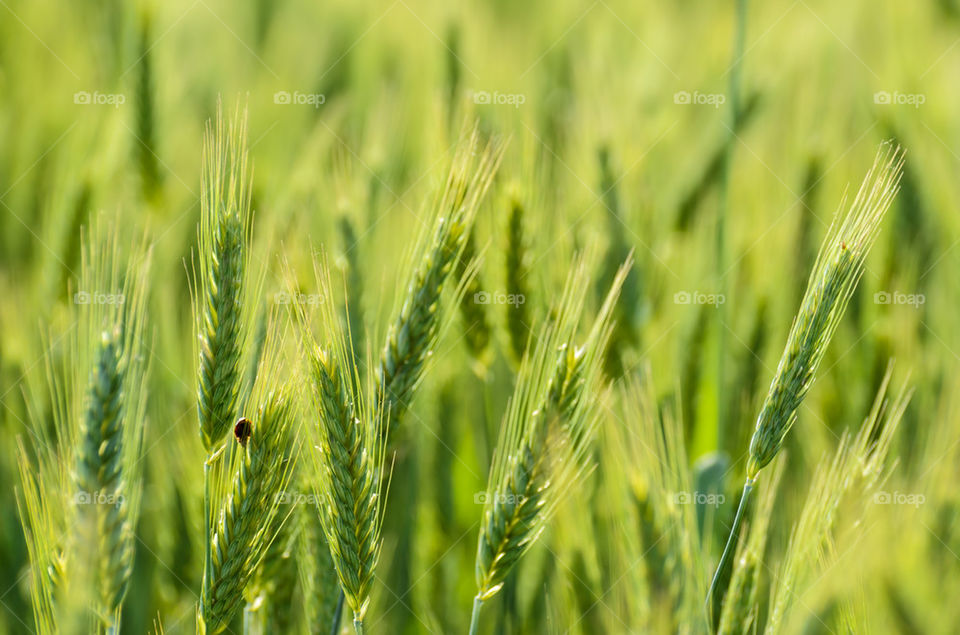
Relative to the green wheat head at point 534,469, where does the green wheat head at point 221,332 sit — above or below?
above

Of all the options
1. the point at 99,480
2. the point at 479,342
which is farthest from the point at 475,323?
the point at 99,480

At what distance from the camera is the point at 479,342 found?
133 centimetres

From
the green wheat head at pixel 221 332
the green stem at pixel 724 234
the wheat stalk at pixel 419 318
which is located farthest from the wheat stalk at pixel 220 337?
the green stem at pixel 724 234

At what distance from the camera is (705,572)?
1001 millimetres

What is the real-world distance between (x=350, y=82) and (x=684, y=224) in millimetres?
1459

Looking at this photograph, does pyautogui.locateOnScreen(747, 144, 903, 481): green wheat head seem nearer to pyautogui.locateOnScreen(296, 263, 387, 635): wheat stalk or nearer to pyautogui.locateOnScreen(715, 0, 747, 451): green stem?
pyautogui.locateOnScreen(296, 263, 387, 635): wheat stalk

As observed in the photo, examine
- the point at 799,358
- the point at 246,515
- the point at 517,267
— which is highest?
the point at 517,267

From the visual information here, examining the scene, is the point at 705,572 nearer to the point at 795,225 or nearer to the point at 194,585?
the point at 194,585

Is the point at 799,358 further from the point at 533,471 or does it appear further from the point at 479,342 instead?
the point at 479,342

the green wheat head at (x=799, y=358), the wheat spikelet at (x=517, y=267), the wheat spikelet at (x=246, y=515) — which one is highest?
the wheat spikelet at (x=517, y=267)

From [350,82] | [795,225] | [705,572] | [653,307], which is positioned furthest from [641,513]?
[350,82]

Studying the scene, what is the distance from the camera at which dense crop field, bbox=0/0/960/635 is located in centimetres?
87

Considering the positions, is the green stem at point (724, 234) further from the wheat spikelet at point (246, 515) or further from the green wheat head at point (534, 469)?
the wheat spikelet at point (246, 515)

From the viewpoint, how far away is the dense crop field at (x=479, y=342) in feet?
2.86
